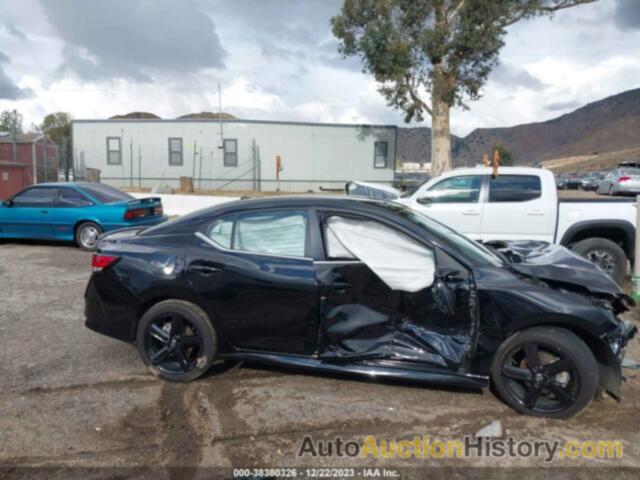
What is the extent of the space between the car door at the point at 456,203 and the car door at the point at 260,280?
13.7 ft

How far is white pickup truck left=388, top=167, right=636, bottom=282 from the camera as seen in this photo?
689 cm

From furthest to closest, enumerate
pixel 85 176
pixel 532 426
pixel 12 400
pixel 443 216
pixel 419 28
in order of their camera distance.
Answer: pixel 85 176 → pixel 419 28 → pixel 443 216 → pixel 12 400 → pixel 532 426

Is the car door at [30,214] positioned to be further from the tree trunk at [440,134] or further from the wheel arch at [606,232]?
the tree trunk at [440,134]

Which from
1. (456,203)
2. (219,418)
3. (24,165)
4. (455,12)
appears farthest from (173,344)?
(455,12)

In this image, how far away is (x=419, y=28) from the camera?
19141 mm

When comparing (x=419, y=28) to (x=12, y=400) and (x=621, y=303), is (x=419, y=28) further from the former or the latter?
(x=12, y=400)

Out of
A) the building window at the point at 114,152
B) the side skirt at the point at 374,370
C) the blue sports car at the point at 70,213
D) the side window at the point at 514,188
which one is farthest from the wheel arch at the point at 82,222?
the building window at the point at 114,152

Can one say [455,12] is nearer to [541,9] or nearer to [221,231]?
[541,9]

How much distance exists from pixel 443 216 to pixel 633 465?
4.90m

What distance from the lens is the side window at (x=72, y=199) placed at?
396 inches

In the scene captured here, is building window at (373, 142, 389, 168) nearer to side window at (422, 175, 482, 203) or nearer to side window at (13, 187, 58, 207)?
side window at (13, 187, 58, 207)

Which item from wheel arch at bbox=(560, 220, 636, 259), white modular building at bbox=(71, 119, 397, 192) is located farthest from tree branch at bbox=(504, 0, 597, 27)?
wheel arch at bbox=(560, 220, 636, 259)

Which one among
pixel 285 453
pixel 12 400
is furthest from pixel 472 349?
pixel 12 400

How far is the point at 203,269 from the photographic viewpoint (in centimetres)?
395
